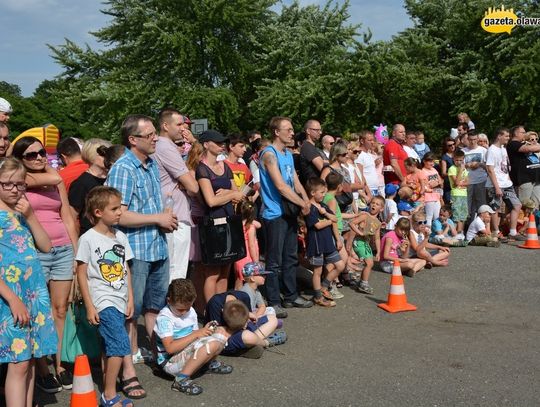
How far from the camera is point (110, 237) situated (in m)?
4.46

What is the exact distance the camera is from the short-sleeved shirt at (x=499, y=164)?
Answer: 11202 millimetres

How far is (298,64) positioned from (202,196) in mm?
22730

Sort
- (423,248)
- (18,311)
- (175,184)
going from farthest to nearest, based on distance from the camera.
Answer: (423,248)
(175,184)
(18,311)

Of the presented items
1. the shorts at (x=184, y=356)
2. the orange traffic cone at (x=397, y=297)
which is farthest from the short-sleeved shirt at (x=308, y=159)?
the shorts at (x=184, y=356)

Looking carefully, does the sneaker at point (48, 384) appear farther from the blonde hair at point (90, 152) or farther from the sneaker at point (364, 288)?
the sneaker at point (364, 288)

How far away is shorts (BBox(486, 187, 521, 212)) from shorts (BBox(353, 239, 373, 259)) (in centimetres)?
413

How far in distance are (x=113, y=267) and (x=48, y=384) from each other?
3.76ft

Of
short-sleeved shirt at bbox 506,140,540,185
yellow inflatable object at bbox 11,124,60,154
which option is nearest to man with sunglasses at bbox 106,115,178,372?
yellow inflatable object at bbox 11,124,60,154

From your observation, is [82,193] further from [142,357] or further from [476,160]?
[476,160]

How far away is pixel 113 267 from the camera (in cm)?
439

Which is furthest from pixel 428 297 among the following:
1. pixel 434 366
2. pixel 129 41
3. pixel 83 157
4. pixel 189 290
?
pixel 129 41

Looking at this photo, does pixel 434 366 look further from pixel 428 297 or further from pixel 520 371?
pixel 428 297

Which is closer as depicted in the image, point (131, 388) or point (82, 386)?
point (82, 386)

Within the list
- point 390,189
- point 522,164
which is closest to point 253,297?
point 390,189
